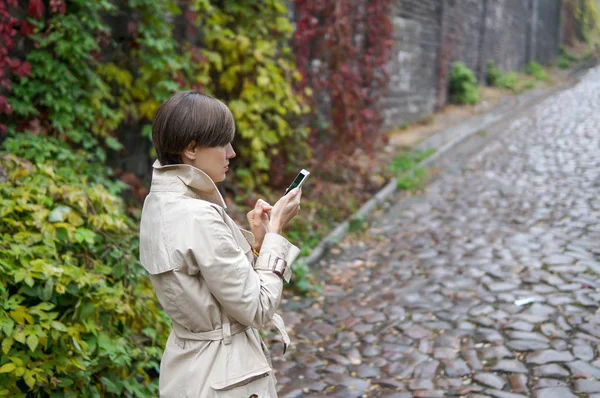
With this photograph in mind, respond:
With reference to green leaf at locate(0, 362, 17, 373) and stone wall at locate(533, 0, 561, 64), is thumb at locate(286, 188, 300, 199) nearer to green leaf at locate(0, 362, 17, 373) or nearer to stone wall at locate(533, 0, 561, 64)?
green leaf at locate(0, 362, 17, 373)

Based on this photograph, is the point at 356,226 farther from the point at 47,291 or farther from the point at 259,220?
the point at 259,220

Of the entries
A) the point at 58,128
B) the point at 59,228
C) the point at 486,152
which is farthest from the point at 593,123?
the point at 59,228

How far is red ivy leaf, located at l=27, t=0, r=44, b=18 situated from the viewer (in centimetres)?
489

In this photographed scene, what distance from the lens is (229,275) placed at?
76.7 inches

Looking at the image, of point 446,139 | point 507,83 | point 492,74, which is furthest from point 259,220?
point 507,83

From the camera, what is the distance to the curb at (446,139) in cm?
695

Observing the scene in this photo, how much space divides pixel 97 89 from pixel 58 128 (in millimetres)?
601

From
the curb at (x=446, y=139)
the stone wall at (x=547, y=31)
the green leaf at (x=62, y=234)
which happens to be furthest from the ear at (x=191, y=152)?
the stone wall at (x=547, y=31)

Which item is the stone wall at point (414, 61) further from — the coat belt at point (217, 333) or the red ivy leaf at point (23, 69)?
the coat belt at point (217, 333)

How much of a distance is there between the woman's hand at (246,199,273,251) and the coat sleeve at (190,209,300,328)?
24 cm

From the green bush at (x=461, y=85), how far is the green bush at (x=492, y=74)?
150 inches

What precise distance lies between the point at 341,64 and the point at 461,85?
852 cm

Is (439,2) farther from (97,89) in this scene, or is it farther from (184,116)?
(184,116)

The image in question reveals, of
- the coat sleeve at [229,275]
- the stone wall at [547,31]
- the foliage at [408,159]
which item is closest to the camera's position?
the coat sleeve at [229,275]
